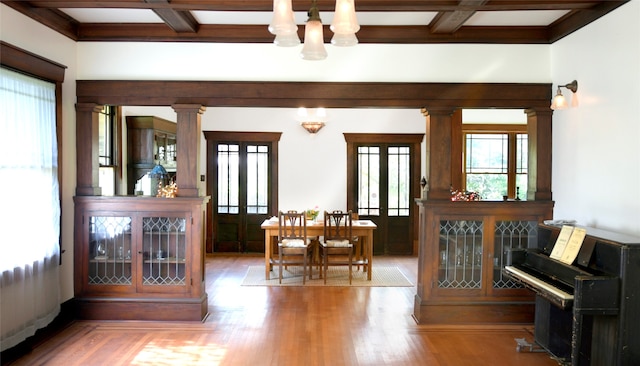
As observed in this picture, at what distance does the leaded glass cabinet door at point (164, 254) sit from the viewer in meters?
4.70

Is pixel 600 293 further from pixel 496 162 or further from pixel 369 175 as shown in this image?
pixel 496 162

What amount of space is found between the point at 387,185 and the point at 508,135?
102 inches

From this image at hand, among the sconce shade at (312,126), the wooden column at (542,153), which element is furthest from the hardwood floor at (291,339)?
the sconce shade at (312,126)

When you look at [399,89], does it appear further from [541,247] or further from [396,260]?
[396,260]

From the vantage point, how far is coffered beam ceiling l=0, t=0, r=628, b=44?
12.3ft

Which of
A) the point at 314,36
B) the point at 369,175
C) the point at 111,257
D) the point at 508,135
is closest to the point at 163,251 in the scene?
the point at 111,257

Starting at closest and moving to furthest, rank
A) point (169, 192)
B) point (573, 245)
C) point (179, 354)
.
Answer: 1. point (573, 245)
2. point (179, 354)
3. point (169, 192)

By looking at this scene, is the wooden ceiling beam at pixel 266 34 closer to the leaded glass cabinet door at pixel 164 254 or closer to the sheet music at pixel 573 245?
the leaded glass cabinet door at pixel 164 254

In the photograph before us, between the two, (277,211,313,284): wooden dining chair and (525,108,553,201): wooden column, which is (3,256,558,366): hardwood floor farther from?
(525,108,553,201): wooden column

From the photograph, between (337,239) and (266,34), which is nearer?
(266,34)

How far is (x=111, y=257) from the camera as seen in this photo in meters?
4.73

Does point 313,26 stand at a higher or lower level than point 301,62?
lower

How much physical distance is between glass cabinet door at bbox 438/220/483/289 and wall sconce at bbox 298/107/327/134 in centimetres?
394

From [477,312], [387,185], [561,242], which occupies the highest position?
[387,185]
